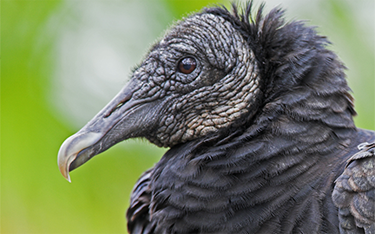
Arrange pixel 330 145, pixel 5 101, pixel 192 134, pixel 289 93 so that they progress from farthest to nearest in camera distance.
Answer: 1. pixel 5 101
2. pixel 192 134
3. pixel 289 93
4. pixel 330 145

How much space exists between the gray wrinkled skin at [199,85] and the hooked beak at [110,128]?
7cm

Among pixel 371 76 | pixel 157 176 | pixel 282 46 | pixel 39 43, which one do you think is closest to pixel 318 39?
pixel 282 46

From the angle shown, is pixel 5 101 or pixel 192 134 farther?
pixel 5 101

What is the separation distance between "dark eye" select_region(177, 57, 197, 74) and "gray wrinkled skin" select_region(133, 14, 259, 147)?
0.03 metres

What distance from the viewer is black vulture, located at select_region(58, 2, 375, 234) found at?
2113 mm

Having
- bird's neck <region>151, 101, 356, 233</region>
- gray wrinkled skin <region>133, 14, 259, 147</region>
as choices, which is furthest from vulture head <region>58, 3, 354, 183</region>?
bird's neck <region>151, 101, 356, 233</region>

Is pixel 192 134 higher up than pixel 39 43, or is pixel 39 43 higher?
pixel 39 43

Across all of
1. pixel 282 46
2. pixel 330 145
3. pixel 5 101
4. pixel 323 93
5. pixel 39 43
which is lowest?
pixel 330 145

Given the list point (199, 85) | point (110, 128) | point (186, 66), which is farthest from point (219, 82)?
point (110, 128)

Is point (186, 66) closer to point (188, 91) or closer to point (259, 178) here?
point (188, 91)

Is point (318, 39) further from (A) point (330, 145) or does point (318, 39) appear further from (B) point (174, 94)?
(B) point (174, 94)

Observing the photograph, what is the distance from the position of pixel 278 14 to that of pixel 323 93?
2.53 ft

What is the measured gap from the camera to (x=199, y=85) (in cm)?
266

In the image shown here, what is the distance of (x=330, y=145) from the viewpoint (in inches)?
91.4
